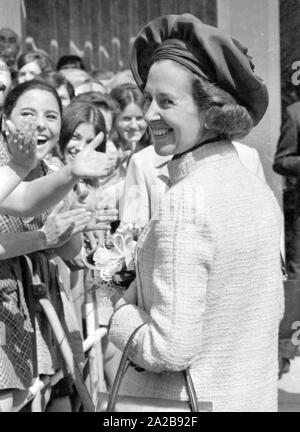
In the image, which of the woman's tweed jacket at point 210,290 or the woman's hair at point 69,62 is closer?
the woman's tweed jacket at point 210,290

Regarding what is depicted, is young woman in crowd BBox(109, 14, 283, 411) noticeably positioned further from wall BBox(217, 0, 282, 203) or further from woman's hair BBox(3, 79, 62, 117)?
wall BBox(217, 0, 282, 203)

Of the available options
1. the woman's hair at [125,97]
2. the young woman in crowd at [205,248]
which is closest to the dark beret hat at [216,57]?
the young woman in crowd at [205,248]

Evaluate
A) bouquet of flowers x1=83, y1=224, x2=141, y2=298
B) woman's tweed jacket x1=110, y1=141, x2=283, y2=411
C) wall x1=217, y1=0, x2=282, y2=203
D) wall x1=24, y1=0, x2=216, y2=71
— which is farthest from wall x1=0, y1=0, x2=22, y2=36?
woman's tweed jacket x1=110, y1=141, x2=283, y2=411

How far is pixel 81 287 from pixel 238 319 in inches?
81.4

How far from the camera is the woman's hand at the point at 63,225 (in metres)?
3.09

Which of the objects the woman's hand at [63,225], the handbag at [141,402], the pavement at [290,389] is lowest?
the pavement at [290,389]

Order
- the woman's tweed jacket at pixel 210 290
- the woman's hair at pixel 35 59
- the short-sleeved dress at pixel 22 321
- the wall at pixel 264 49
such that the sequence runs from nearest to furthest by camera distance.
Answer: the woman's tweed jacket at pixel 210 290 < the short-sleeved dress at pixel 22 321 < the wall at pixel 264 49 < the woman's hair at pixel 35 59

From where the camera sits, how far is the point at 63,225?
10.2ft

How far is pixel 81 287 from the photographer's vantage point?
4113 mm

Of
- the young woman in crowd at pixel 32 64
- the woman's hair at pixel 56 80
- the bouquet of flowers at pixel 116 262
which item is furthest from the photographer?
the young woman in crowd at pixel 32 64

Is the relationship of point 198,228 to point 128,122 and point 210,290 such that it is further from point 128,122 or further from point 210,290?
point 128,122

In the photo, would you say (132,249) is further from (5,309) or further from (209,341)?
(5,309)

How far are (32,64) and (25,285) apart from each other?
109 inches

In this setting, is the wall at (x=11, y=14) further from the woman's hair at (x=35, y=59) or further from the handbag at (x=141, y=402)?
the handbag at (x=141, y=402)
